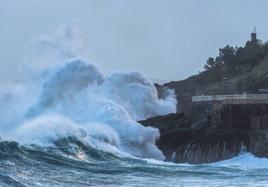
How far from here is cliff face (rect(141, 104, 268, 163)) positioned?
3725 cm

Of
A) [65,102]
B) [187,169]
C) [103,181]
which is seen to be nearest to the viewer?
[103,181]

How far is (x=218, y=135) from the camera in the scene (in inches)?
1515

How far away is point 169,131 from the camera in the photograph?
41000 mm

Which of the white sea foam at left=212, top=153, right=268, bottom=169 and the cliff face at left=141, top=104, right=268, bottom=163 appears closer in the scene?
the white sea foam at left=212, top=153, right=268, bottom=169

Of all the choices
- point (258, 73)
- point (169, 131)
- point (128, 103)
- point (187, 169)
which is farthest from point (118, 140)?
point (258, 73)

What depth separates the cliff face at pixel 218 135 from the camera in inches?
1467

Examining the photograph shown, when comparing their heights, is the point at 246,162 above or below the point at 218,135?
below

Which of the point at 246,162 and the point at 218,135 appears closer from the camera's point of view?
the point at 246,162

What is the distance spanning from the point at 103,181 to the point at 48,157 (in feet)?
14.0

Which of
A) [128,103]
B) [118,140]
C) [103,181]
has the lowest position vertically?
[103,181]

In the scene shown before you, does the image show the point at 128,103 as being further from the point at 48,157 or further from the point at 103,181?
the point at 103,181

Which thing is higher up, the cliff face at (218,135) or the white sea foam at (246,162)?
the cliff face at (218,135)

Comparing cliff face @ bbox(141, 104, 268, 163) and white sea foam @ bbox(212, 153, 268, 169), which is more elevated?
cliff face @ bbox(141, 104, 268, 163)

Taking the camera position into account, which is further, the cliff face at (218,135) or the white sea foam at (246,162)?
the cliff face at (218,135)
